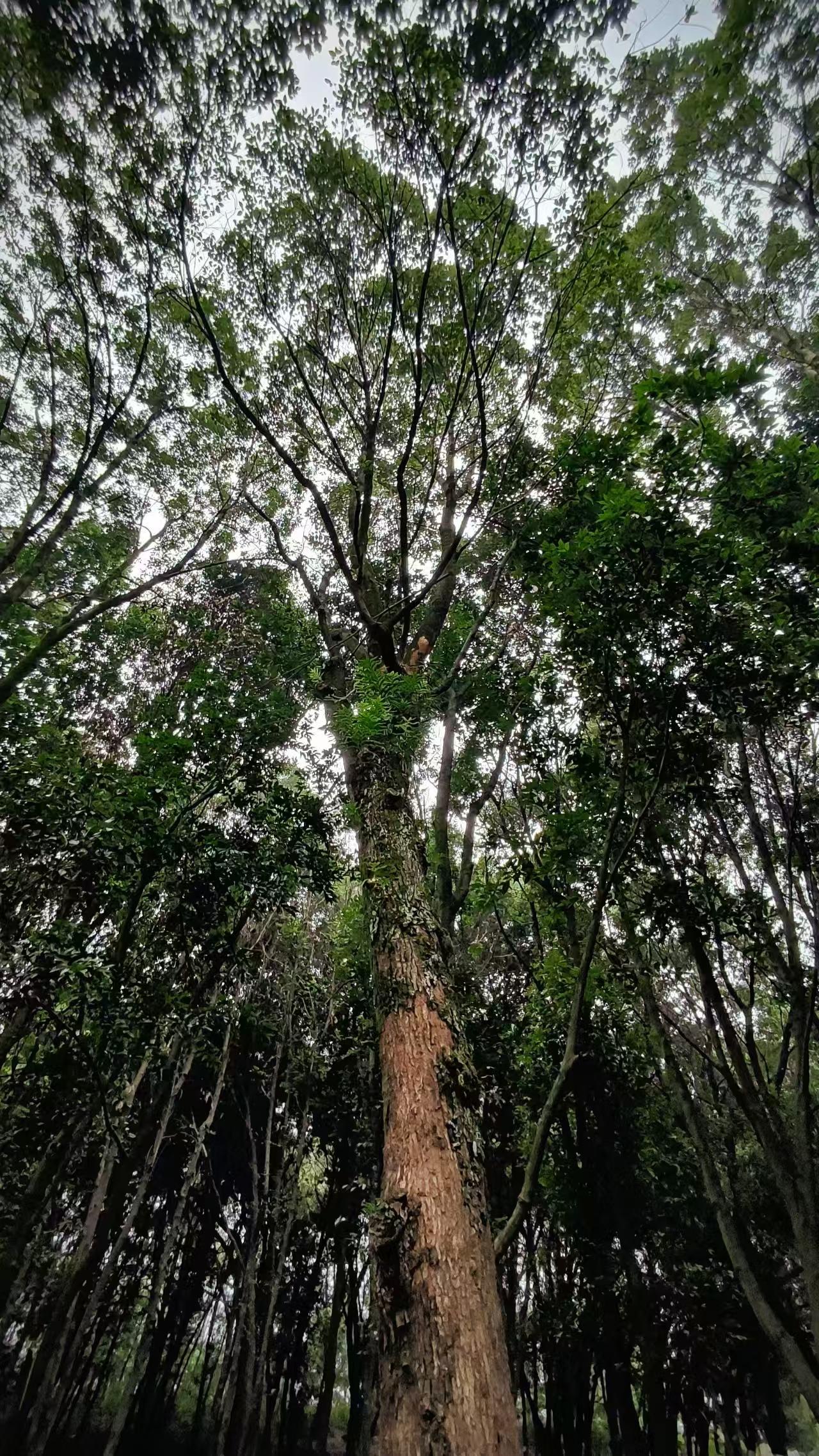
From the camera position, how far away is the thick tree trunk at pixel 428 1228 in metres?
2.08

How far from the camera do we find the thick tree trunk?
6.82 feet

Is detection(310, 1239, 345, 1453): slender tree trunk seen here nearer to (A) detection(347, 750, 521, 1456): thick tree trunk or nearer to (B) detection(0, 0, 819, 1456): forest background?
(B) detection(0, 0, 819, 1456): forest background

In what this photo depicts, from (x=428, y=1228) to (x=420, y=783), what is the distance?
754cm

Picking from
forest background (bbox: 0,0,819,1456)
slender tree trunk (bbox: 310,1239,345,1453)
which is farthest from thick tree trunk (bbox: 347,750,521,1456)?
slender tree trunk (bbox: 310,1239,345,1453)

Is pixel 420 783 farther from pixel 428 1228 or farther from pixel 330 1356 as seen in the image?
pixel 330 1356

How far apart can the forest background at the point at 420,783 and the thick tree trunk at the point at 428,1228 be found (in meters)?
0.02

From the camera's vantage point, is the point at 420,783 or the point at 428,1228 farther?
the point at 420,783

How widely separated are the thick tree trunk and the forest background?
0.05ft

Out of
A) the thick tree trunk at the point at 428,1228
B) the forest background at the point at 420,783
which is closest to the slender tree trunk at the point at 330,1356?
the forest background at the point at 420,783

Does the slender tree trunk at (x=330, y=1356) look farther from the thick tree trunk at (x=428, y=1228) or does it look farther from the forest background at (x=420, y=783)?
the thick tree trunk at (x=428, y=1228)

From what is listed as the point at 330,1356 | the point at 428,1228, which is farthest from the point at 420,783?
the point at 330,1356

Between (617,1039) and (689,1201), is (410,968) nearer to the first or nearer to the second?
(617,1039)

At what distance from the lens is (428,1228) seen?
249cm

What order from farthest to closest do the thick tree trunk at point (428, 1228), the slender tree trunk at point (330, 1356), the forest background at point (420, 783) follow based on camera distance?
the slender tree trunk at point (330, 1356), the forest background at point (420, 783), the thick tree trunk at point (428, 1228)
